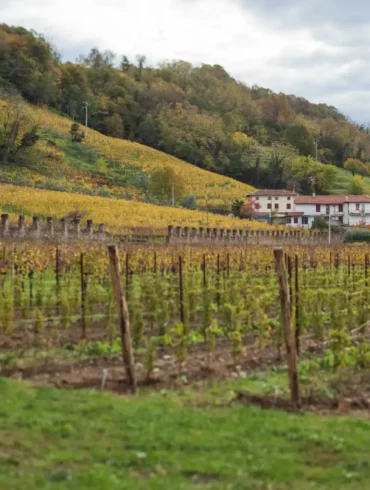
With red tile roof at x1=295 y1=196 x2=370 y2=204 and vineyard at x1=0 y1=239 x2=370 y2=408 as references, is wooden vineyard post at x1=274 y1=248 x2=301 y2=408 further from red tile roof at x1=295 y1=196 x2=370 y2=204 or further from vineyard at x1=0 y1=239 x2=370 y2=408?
Result: red tile roof at x1=295 y1=196 x2=370 y2=204

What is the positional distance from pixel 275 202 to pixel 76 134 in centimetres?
2889

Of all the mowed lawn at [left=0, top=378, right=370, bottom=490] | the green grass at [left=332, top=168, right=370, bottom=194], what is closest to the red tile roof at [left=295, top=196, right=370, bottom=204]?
the green grass at [left=332, top=168, right=370, bottom=194]

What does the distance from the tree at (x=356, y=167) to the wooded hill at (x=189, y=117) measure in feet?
2.06

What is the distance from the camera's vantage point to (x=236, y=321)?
1271 centimetres

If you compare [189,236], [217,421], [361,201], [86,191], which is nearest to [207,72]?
[361,201]

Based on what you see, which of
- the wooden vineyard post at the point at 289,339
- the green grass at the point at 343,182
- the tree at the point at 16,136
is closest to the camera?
the wooden vineyard post at the point at 289,339

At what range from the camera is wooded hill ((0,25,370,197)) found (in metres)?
109

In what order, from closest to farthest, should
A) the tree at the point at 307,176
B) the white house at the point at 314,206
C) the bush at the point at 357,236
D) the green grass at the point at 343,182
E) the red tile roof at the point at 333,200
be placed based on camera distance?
the bush at the point at 357,236 → the white house at the point at 314,206 → the red tile roof at the point at 333,200 → the tree at the point at 307,176 → the green grass at the point at 343,182

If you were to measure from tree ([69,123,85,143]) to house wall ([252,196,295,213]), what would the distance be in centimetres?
2611

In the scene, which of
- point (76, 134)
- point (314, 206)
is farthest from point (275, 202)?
point (76, 134)

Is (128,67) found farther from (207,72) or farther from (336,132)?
(336,132)

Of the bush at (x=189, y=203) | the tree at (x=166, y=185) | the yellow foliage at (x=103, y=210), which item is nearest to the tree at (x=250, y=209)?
the bush at (x=189, y=203)

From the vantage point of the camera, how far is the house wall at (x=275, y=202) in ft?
283

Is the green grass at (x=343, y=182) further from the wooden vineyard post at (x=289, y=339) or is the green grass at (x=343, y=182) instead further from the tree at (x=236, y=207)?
the wooden vineyard post at (x=289, y=339)
